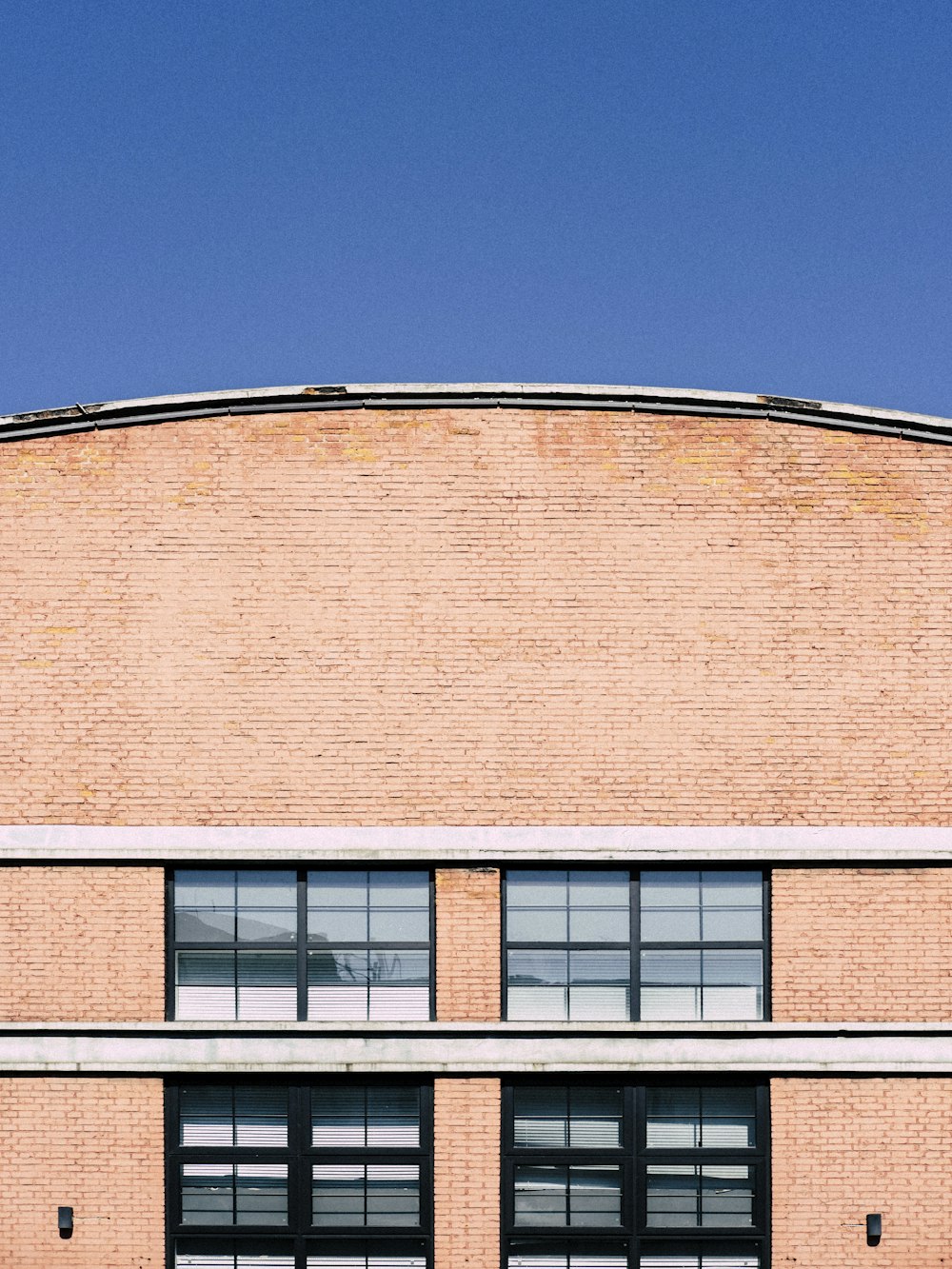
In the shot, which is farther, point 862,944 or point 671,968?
point 671,968

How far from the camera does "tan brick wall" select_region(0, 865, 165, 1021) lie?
10812 millimetres

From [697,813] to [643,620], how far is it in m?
2.15

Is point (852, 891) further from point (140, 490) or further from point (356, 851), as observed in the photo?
point (140, 490)

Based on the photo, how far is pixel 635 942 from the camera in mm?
10984

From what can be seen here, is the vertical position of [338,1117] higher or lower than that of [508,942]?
lower

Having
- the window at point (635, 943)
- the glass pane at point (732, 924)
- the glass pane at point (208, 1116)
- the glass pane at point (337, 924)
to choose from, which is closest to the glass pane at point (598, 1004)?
the window at point (635, 943)

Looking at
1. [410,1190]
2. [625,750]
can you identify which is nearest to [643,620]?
[625,750]

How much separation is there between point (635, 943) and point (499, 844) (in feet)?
6.08

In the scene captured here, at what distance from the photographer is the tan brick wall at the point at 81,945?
10812mm

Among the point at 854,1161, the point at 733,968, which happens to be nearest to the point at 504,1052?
the point at 733,968

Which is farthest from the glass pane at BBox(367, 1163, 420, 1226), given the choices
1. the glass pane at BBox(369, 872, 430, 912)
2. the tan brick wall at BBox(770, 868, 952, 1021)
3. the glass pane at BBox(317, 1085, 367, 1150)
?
the tan brick wall at BBox(770, 868, 952, 1021)

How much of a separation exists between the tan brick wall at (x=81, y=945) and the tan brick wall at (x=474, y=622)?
27.7 inches

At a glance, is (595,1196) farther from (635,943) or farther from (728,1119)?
(635,943)

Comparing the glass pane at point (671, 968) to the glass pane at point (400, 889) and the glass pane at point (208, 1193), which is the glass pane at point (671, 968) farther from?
the glass pane at point (208, 1193)
